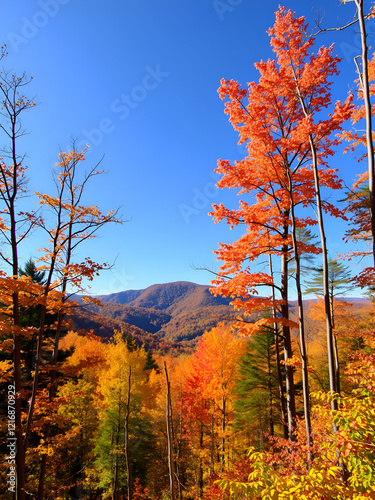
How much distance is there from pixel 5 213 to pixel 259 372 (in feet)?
46.4

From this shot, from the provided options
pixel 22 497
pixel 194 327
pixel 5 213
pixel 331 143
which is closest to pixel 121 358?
pixel 22 497

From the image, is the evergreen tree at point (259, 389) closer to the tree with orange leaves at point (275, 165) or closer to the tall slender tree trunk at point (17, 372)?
the tree with orange leaves at point (275, 165)

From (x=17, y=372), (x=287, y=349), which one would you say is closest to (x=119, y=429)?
(x=17, y=372)

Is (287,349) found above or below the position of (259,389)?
above

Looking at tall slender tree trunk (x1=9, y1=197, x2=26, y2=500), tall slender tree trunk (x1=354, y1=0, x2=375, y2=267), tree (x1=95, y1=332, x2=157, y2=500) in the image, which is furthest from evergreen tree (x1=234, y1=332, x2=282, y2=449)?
tall slender tree trunk (x1=354, y1=0, x2=375, y2=267)

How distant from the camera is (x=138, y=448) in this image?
16156 mm

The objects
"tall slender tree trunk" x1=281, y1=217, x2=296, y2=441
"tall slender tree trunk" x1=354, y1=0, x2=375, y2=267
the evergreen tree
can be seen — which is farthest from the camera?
the evergreen tree

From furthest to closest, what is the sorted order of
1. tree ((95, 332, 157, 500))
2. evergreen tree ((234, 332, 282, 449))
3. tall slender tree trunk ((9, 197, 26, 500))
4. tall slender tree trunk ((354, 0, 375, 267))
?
tree ((95, 332, 157, 500))
evergreen tree ((234, 332, 282, 449))
tall slender tree trunk ((9, 197, 26, 500))
tall slender tree trunk ((354, 0, 375, 267))

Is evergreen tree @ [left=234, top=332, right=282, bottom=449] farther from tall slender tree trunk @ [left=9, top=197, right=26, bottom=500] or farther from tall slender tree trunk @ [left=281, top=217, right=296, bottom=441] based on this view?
tall slender tree trunk @ [left=9, top=197, right=26, bottom=500]

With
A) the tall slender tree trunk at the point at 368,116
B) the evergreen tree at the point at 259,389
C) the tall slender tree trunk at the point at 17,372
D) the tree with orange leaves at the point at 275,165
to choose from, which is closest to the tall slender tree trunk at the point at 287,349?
the tree with orange leaves at the point at 275,165

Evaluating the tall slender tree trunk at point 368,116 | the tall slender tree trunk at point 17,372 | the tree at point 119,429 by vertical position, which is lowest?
the tree at point 119,429

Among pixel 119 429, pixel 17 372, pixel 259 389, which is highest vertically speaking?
pixel 17 372

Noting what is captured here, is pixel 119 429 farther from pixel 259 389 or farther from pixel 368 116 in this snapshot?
pixel 368 116

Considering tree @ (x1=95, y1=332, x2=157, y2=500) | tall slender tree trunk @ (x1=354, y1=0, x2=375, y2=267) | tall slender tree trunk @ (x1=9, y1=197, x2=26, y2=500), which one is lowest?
tree @ (x1=95, y1=332, x2=157, y2=500)
